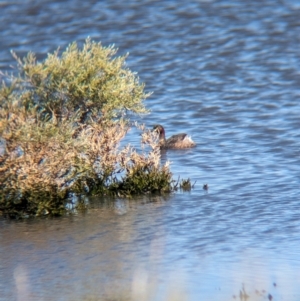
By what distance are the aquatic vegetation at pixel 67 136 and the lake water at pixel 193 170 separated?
0.26 metres

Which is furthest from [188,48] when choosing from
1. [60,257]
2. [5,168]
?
[60,257]

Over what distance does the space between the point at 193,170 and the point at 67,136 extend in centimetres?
302

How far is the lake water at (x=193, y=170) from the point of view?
7539 millimetres

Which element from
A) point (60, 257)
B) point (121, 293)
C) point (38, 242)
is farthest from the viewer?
point (38, 242)

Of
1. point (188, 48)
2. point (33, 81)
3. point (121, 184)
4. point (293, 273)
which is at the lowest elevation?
point (293, 273)

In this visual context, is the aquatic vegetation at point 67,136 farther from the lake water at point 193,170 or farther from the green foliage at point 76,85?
the lake water at point 193,170

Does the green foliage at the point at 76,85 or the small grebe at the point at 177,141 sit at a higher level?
the green foliage at the point at 76,85

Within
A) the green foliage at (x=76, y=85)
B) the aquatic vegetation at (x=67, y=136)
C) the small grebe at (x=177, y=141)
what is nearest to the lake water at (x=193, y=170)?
the small grebe at (x=177, y=141)

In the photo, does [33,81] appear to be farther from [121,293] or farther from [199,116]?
[199,116]

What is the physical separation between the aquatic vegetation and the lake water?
0.86 feet

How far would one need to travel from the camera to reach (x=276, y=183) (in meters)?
11.3

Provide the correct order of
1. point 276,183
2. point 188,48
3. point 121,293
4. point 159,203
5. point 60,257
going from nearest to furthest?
1. point 121,293
2. point 60,257
3. point 159,203
4. point 276,183
5. point 188,48

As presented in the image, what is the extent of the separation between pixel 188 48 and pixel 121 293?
41.2 feet

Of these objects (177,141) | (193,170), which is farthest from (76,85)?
(177,141)
